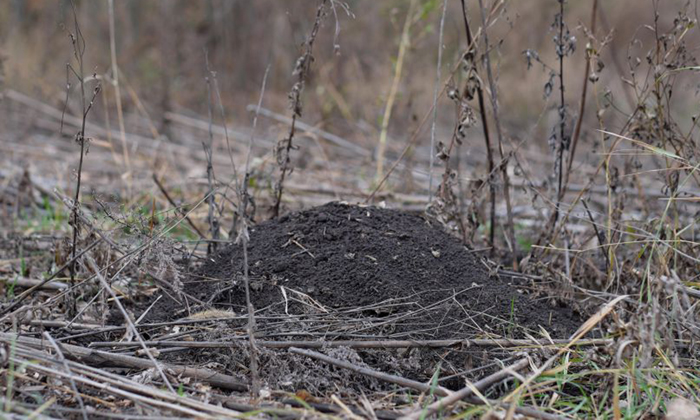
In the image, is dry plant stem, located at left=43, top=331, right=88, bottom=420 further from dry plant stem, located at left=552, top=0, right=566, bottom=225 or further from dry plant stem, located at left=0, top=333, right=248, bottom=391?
dry plant stem, located at left=552, top=0, right=566, bottom=225

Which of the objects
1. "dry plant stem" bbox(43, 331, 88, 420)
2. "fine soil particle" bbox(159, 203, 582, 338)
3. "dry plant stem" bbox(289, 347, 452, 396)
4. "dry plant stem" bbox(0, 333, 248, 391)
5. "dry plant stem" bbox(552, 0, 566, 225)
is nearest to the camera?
"dry plant stem" bbox(43, 331, 88, 420)

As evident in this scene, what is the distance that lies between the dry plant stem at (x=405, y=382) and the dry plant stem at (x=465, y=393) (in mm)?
33

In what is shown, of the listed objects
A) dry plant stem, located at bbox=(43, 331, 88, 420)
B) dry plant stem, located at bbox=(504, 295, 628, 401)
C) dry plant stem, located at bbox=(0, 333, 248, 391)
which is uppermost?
dry plant stem, located at bbox=(504, 295, 628, 401)

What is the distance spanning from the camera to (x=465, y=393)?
215 centimetres

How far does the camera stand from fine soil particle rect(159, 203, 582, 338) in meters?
2.78

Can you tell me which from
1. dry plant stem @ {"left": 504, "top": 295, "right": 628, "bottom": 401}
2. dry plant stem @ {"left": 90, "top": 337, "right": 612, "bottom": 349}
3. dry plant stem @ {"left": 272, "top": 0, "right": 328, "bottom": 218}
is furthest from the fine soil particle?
dry plant stem @ {"left": 272, "top": 0, "right": 328, "bottom": 218}

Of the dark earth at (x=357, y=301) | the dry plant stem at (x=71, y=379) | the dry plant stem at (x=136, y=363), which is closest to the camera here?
the dry plant stem at (x=71, y=379)

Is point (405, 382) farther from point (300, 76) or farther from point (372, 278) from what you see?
point (300, 76)

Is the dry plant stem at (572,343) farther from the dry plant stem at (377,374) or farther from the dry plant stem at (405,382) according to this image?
the dry plant stem at (377,374)

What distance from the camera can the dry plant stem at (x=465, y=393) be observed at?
204cm

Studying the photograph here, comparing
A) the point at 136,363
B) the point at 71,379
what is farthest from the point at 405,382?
the point at 71,379

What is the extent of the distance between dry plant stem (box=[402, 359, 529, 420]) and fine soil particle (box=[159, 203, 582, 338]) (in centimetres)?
32

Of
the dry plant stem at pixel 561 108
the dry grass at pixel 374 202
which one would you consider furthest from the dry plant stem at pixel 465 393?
the dry plant stem at pixel 561 108

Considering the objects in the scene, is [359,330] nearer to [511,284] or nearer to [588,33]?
[511,284]
